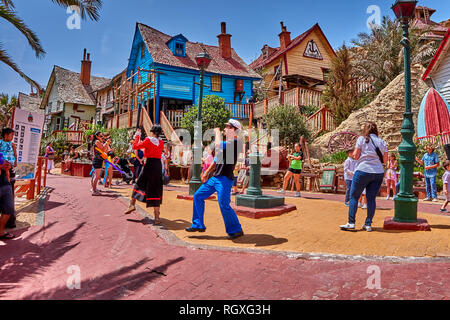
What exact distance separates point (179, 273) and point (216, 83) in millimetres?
23444

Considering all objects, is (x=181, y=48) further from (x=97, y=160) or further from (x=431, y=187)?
(x=431, y=187)

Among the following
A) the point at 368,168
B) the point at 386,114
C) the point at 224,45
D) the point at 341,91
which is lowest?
the point at 368,168

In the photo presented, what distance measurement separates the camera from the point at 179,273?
3.28 m

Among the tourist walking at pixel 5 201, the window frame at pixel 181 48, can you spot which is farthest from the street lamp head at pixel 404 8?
the window frame at pixel 181 48

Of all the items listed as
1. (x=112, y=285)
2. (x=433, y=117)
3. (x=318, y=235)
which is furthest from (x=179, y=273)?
(x=433, y=117)

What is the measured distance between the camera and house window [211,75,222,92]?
83.7 feet

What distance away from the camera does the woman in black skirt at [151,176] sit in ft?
17.8

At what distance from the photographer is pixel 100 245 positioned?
4.27 m

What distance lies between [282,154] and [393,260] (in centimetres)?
1099

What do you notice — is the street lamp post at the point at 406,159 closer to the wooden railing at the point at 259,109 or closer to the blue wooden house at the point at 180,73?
the wooden railing at the point at 259,109

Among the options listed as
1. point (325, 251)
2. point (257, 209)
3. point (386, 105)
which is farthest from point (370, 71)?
point (325, 251)

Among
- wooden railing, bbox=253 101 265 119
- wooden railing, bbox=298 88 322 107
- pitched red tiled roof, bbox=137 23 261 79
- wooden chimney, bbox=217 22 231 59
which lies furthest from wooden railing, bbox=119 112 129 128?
wooden railing, bbox=298 88 322 107

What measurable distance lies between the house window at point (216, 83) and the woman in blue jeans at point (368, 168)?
2135 cm
